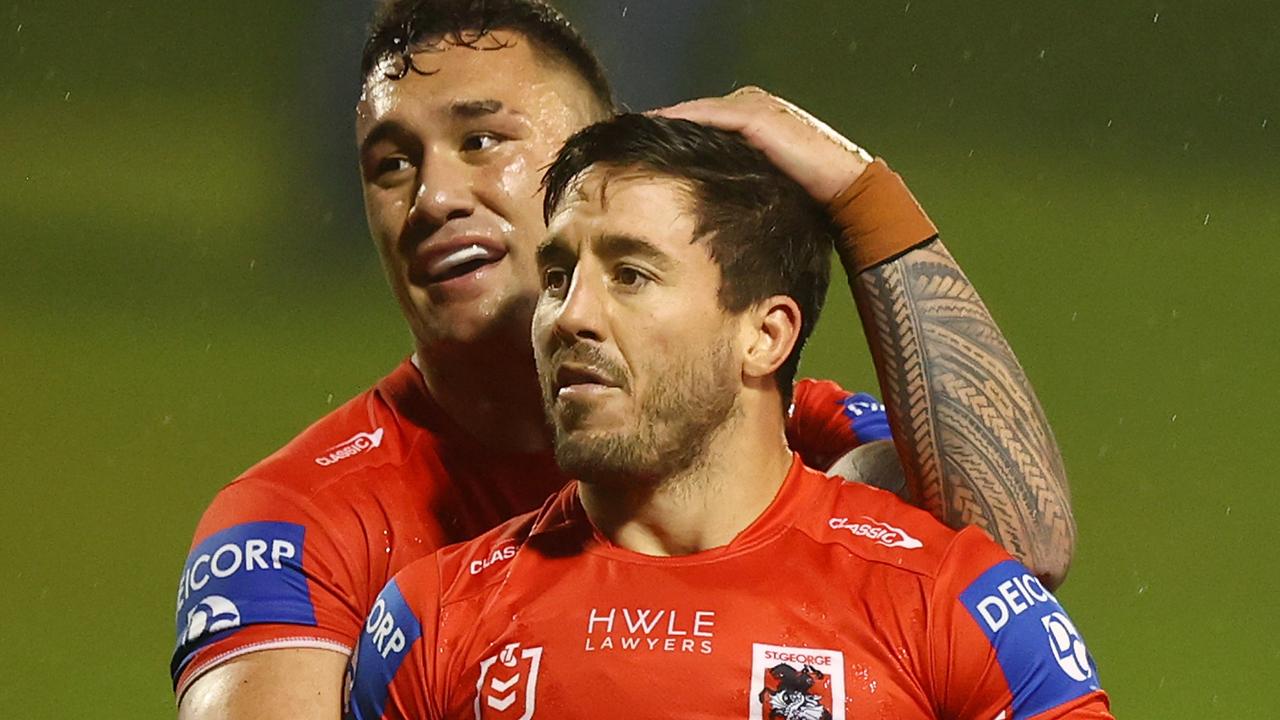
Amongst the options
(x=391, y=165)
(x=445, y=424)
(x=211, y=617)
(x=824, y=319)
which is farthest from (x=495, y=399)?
(x=824, y=319)

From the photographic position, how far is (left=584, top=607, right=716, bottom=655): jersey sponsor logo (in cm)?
146

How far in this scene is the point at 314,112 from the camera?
4.10 m

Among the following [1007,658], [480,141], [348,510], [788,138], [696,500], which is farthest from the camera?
[480,141]

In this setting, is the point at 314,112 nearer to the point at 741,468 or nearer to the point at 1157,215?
the point at 1157,215

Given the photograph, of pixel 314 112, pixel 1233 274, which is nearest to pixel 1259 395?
pixel 1233 274

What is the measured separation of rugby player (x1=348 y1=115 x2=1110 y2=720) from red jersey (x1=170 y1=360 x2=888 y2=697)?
0.65 feet

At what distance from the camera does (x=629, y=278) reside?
1.52 metres

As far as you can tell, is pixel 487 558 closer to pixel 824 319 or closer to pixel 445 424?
pixel 445 424

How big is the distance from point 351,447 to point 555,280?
16.8 inches

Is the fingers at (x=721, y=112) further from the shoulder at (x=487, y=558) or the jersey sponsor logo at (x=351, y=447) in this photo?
the jersey sponsor logo at (x=351, y=447)

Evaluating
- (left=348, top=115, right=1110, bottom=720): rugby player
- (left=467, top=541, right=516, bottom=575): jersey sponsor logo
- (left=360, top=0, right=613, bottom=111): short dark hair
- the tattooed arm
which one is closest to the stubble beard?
(left=348, top=115, right=1110, bottom=720): rugby player

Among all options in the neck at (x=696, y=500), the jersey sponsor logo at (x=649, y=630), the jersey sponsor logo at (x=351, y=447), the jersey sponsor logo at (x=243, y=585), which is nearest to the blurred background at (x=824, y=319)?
the jersey sponsor logo at (x=351, y=447)

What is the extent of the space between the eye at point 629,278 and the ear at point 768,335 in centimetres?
10

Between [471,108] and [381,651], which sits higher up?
[471,108]
